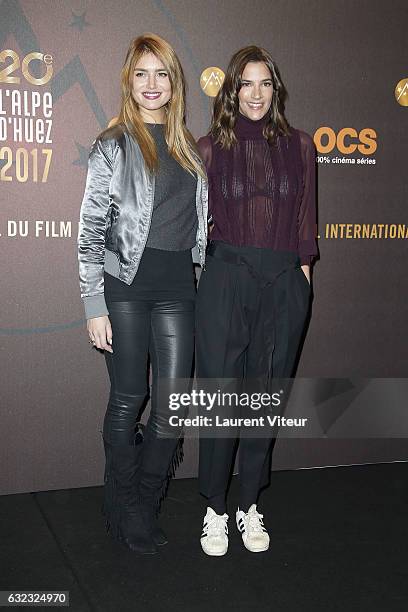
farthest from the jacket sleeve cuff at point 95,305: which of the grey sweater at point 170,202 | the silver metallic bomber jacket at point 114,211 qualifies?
the grey sweater at point 170,202

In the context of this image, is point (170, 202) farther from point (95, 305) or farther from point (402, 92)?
point (402, 92)

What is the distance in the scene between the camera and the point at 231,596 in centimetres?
198

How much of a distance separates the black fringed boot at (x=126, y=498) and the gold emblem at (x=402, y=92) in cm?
179

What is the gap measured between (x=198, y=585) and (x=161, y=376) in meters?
0.64

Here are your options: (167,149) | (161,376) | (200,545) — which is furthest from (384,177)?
(200,545)

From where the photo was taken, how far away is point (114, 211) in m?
2.12

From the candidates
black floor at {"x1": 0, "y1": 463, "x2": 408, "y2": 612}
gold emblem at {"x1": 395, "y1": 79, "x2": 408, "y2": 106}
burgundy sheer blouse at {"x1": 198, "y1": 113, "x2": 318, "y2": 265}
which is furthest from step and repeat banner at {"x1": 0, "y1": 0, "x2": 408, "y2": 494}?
burgundy sheer blouse at {"x1": 198, "y1": 113, "x2": 318, "y2": 265}

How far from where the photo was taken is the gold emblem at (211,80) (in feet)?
8.64

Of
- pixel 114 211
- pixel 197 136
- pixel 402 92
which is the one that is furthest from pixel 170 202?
pixel 402 92

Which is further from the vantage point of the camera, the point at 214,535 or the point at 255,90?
the point at 214,535

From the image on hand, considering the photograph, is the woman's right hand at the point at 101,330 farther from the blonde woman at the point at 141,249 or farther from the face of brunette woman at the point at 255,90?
the face of brunette woman at the point at 255,90

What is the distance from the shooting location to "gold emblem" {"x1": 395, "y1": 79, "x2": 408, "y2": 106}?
2.90 m

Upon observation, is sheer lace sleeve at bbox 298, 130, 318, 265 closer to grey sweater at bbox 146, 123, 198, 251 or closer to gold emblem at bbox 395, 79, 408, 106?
grey sweater at bbox 146, 123, 198, 251

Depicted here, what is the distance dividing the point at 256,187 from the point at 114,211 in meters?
0.45
